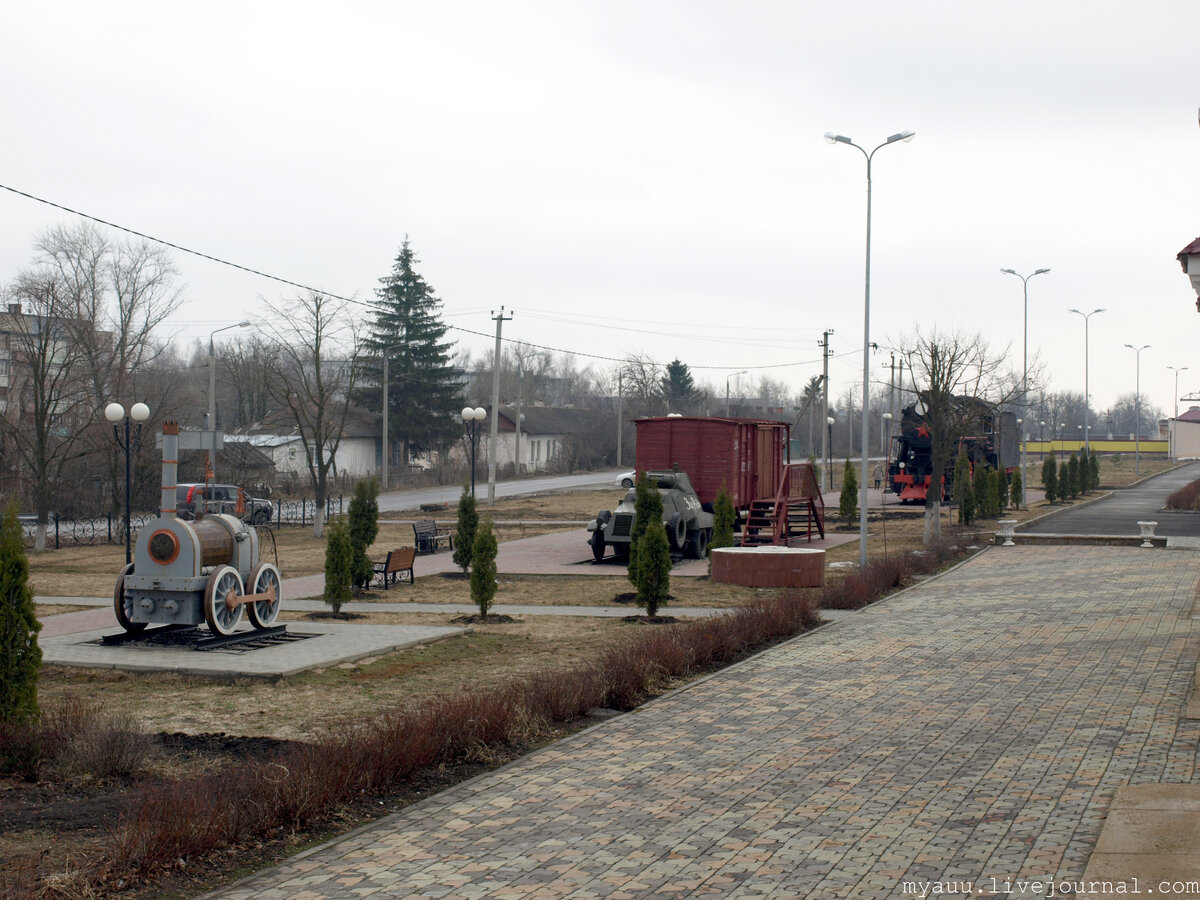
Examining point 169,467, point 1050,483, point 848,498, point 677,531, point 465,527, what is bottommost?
point 677,531

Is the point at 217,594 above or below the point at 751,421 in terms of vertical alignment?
below

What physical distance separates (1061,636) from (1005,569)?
853cm

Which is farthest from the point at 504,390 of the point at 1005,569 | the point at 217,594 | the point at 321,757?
the point at 321,757

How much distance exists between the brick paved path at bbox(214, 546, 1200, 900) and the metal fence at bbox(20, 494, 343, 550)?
21.0 meters

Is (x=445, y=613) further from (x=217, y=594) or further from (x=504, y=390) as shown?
(x=504, y=390)

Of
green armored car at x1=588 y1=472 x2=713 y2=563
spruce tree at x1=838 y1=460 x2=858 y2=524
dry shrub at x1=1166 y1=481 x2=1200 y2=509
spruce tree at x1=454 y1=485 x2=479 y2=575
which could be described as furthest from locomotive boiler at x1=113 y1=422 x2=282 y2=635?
dry shrub at x1=1166 y1=481 x2=1200 y2=509

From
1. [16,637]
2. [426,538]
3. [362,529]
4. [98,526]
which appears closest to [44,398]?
[98,526]

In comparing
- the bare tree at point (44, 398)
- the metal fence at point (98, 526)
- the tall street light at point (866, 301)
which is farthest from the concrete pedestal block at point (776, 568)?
the bare tree at point (44, 398)

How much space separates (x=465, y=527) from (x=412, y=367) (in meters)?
42.4

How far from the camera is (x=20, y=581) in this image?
873 centimetres

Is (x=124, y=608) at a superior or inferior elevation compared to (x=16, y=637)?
inferior

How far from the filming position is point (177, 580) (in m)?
13.6

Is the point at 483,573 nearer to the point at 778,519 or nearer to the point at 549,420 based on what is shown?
the point at 778,519

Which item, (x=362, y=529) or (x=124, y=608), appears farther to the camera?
(x=362, y=529)
